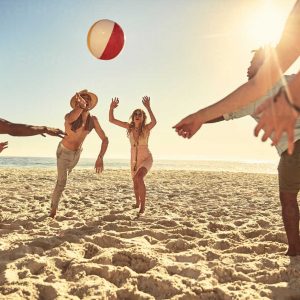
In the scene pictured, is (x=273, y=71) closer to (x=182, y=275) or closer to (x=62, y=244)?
(x=182, y=275)

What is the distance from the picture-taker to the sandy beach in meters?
2.86

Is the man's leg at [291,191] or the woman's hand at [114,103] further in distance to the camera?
the woman's hand at [114,103]

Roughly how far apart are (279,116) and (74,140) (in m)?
4.90

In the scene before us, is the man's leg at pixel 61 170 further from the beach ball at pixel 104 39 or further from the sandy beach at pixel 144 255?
the beach ball at pixel 104 39

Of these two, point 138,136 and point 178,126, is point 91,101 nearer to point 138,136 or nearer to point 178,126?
point 138,136

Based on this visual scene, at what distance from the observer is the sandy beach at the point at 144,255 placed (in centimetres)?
286

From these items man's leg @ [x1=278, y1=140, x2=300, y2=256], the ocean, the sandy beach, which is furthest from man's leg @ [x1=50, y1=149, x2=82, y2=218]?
the ocean

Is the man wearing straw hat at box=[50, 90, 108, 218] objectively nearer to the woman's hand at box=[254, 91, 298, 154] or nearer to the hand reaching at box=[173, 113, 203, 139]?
the hand reaching at box=[173, 113, 203, 139]

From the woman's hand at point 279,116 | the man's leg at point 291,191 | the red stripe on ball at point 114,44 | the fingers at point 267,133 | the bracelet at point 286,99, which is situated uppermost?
the red stripe on ball at point 114,44

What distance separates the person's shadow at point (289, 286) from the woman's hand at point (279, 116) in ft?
6.16

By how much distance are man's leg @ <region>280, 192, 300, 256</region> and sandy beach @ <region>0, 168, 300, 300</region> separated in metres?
0.15

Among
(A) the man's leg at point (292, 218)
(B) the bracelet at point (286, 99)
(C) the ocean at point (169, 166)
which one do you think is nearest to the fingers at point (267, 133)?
(B) the bracelet at point (286, 99)

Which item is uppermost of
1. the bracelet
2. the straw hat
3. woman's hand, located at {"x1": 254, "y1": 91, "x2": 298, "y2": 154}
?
the straw hat

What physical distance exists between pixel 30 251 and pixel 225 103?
9.65 ft
